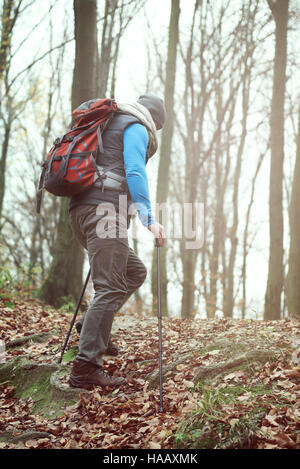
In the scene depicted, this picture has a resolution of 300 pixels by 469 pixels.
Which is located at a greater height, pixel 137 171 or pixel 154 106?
pixel 154 106

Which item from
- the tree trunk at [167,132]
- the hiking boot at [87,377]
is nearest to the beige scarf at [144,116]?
the hiking boot at [87,377]

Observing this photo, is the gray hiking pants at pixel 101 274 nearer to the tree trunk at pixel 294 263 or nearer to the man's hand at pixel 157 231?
the man's hand at pixel 157 231

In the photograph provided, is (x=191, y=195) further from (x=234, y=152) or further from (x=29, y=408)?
(x=29, y=408)

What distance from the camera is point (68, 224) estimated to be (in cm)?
716

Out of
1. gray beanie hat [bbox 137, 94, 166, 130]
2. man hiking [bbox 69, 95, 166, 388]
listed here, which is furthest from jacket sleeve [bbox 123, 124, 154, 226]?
gray beanie hat [bbox 137, 94, 166, 130]

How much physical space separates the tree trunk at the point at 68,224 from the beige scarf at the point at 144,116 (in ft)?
12.1

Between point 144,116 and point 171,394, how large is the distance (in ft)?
7.94

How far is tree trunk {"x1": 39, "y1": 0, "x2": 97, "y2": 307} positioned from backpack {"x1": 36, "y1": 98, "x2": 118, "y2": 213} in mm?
3689

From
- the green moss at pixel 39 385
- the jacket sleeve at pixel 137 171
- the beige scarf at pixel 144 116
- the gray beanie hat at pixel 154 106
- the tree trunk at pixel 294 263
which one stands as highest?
the gray beanie hat at pixel 154 106

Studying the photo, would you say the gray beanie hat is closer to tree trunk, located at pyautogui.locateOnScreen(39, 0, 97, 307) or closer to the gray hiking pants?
the gray hiking pants

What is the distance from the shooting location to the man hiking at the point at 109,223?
3.32m

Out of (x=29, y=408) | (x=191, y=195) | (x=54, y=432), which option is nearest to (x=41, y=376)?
(x=29, y=408)

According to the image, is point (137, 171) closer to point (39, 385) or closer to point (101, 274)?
point (101, 274)

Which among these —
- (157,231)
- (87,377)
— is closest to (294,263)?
(157,231)
